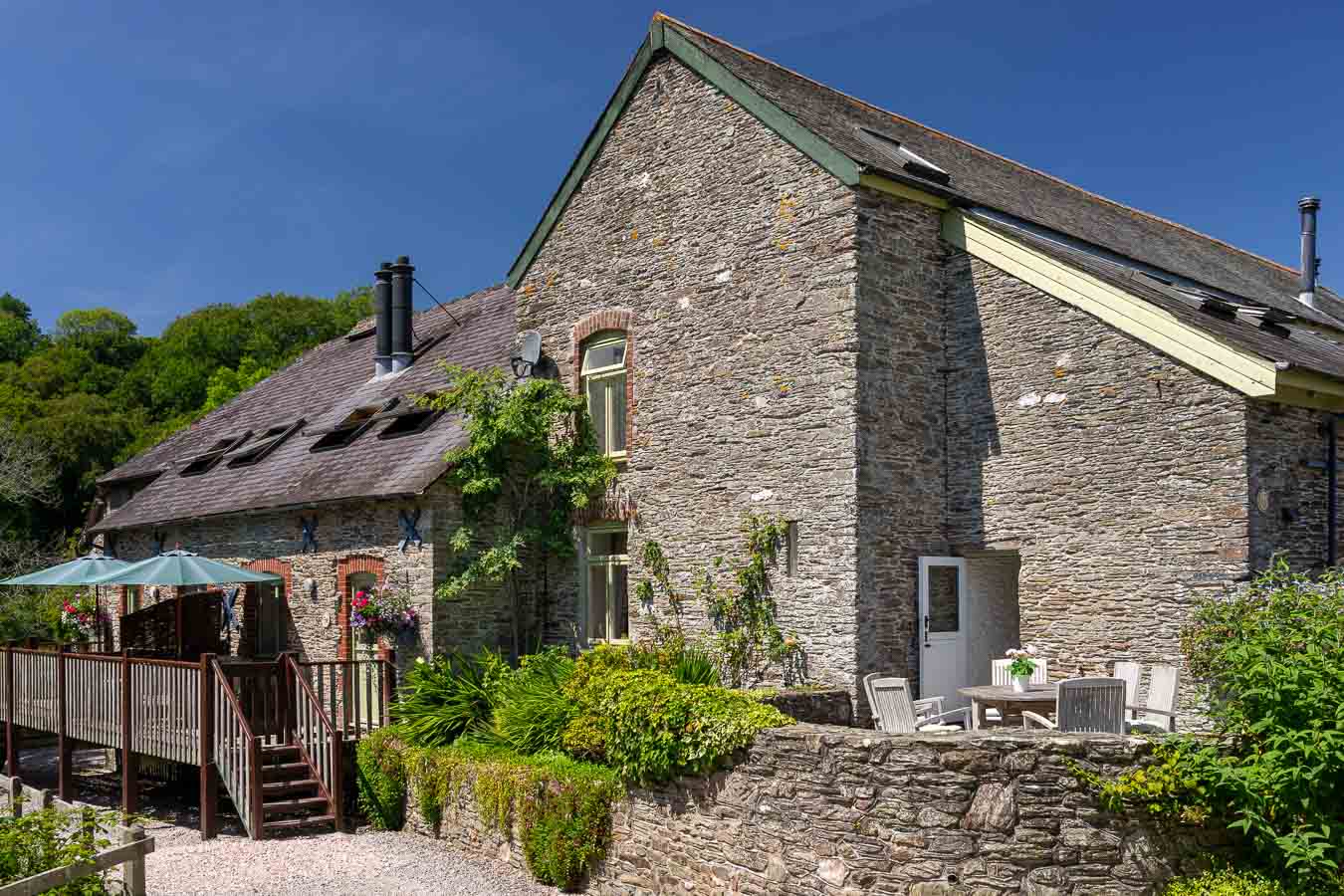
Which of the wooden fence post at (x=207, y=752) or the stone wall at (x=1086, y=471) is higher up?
the stone wall at (x=1086, y=471)

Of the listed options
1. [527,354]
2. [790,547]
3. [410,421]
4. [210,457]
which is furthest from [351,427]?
[790,547]

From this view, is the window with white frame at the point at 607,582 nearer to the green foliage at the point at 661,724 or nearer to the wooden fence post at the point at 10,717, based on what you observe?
the green foliage at the point at 661,724

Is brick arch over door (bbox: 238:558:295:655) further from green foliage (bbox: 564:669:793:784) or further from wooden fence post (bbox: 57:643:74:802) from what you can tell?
green foliage (bbox: 564:669:793:784)

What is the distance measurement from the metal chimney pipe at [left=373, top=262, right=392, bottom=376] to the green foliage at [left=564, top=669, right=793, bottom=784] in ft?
37.8

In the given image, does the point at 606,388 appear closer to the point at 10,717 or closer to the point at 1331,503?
the point at 1331,503

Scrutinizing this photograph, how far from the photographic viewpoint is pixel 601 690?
10719 millimetres

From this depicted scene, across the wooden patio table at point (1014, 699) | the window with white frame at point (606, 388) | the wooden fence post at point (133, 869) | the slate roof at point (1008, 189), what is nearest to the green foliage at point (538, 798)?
the wooden patio table at point (1014, 699)

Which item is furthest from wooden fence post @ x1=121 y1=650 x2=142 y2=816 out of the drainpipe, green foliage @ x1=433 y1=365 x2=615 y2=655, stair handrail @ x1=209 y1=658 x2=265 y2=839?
the drainpipe

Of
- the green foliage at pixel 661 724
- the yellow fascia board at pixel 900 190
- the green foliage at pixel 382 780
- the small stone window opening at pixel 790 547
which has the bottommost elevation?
the green foliage at pixel 382 780

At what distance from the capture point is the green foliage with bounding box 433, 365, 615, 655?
14516mm

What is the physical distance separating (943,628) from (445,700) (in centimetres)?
555

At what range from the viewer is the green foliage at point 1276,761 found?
7223 millimetres

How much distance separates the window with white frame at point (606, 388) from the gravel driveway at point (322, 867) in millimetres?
5314

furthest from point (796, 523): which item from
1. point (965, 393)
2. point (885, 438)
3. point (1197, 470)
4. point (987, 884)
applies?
point (987, 884)
